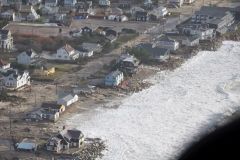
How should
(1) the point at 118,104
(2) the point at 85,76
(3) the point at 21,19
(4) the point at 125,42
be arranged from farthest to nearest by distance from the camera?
(3) the point at 21,19, (4) the point at 125,42, (2) the point at 85,76, (1) the point at 118,104

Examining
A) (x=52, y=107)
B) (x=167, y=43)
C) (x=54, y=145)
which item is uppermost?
(x=167, y=43)

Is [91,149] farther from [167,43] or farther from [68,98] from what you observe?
[167,43]

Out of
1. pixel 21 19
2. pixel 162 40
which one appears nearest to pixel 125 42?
pixel 162 40

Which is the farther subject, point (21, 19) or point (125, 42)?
point (21, 19)

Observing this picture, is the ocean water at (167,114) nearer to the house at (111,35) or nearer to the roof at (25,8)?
the house at (111,35)

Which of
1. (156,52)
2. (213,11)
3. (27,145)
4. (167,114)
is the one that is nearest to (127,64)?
(156,52)

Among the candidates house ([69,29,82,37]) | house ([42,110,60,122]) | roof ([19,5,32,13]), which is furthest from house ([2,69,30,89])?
roof ([19,5,32,13])

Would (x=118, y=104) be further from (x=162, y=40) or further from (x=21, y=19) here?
(x=21, y=19)

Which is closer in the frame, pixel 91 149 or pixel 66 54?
pixel 91 149
